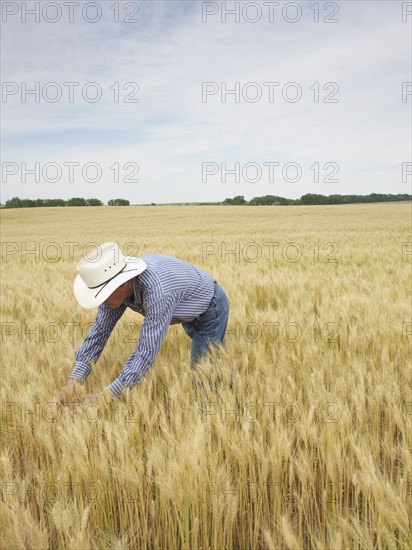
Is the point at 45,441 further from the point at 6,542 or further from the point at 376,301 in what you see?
the point at 376,301

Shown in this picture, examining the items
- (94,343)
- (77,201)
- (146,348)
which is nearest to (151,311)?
(146,348)

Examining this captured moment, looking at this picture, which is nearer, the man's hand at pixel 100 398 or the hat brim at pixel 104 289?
the man's hand at pixel 100 398

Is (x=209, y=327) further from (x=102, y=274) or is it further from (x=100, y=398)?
(x=100, y=398)

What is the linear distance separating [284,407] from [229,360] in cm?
57

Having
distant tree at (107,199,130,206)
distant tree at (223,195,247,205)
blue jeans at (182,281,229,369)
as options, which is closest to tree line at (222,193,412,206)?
distant tree at (223,195,247,205)

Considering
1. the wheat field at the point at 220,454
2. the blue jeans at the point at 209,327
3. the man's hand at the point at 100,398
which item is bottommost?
the wheat field at the point at 220,454

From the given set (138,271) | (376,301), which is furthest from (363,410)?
(376,301)

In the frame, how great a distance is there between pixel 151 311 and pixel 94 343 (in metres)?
0.45

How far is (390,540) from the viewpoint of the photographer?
105 centimetres

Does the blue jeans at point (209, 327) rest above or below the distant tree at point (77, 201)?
below

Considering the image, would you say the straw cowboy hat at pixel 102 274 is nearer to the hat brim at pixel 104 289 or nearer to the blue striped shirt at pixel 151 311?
the hat brim at pixel 104 289

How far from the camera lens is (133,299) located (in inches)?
89.0

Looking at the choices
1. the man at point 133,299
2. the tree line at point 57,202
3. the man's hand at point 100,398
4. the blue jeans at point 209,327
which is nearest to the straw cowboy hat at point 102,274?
the man at point 133,299

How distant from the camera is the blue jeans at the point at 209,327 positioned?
2590 millimetres
